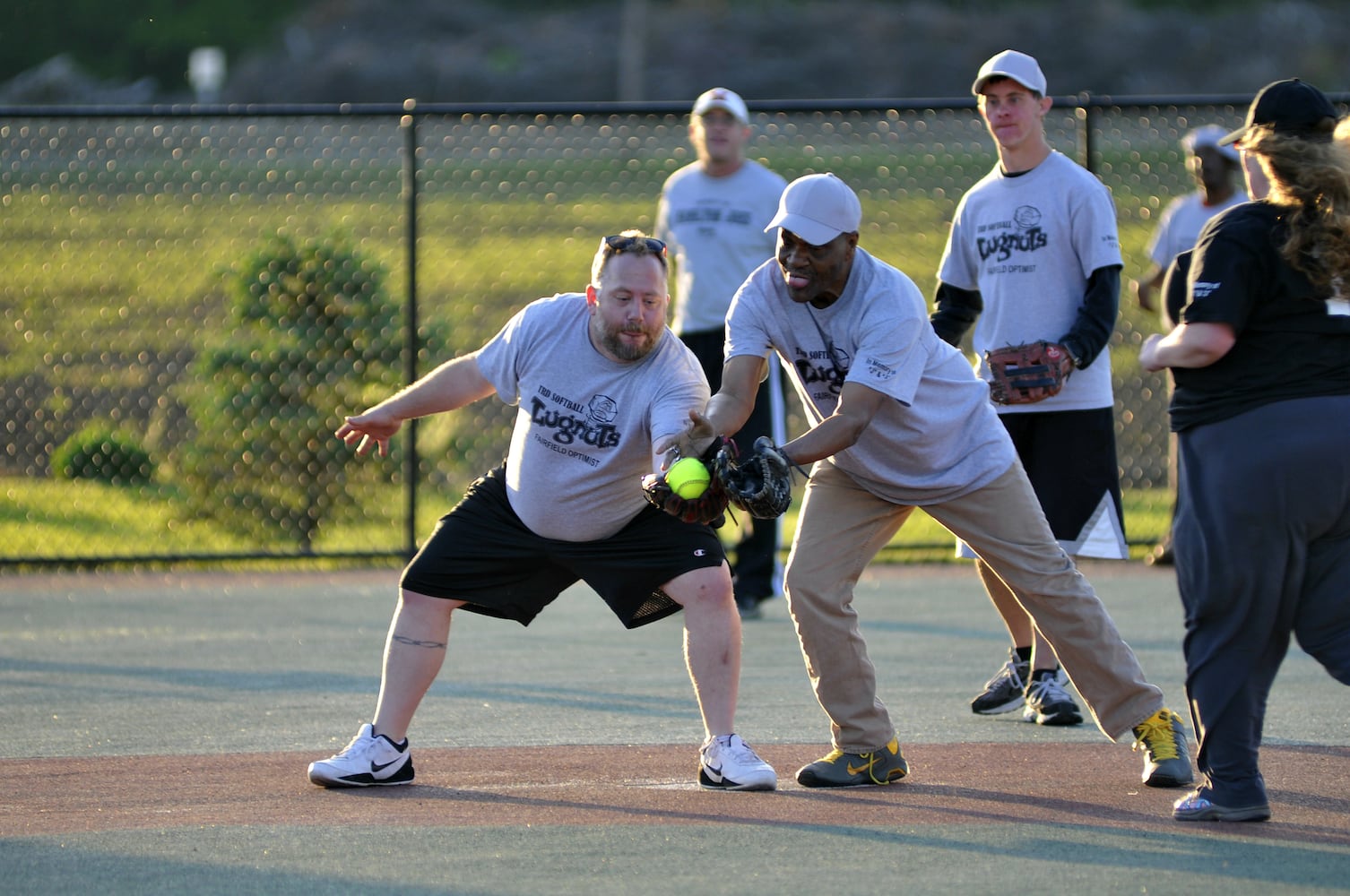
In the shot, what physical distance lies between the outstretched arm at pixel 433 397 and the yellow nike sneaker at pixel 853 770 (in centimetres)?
152

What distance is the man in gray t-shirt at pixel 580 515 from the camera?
5148mm

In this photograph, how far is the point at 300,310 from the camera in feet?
35.8

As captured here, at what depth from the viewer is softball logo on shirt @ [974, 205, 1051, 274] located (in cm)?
618

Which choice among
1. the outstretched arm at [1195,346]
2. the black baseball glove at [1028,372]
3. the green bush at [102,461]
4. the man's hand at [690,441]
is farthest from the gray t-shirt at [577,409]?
the green bush at [102,461]

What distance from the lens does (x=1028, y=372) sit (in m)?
5.90

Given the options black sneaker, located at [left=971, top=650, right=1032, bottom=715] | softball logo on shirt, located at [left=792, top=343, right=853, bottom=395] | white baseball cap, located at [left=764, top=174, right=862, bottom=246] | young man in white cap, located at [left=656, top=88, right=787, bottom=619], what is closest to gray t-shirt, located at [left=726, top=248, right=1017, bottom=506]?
softball logo on shirt, located at [left=792, top=343, right=853, bottom=395]

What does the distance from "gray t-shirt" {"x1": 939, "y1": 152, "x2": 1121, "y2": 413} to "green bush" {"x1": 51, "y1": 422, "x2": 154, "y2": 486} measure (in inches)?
289

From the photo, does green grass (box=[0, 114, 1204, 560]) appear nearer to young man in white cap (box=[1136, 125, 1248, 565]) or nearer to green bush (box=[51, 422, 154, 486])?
green bush (box=[51, 422, 154, 486])

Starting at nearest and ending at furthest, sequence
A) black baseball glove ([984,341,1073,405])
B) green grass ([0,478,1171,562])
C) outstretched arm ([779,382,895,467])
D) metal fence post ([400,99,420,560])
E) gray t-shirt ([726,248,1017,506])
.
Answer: outstretched arm ([779,382,895,467])
gray t-shirt ([726,248,1017,506])
black baseball glove ([984,341,1073,405])
metal fence post ([400,99,420,560])
green grass ([0,478,1171,562])

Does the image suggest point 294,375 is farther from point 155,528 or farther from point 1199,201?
point 1199,201

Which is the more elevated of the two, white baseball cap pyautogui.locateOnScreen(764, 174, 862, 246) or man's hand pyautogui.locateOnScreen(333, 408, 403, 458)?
white baseball cap pyautogui.locateOnScreen(764, 174, 862, 246)

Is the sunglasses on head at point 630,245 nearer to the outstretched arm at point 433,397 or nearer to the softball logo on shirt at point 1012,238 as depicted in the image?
the outstretched arm at point 433,397

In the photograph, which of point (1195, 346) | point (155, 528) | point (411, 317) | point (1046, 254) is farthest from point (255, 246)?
point (1195, 346)

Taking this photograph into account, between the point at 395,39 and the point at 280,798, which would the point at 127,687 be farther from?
the point at 395,39
